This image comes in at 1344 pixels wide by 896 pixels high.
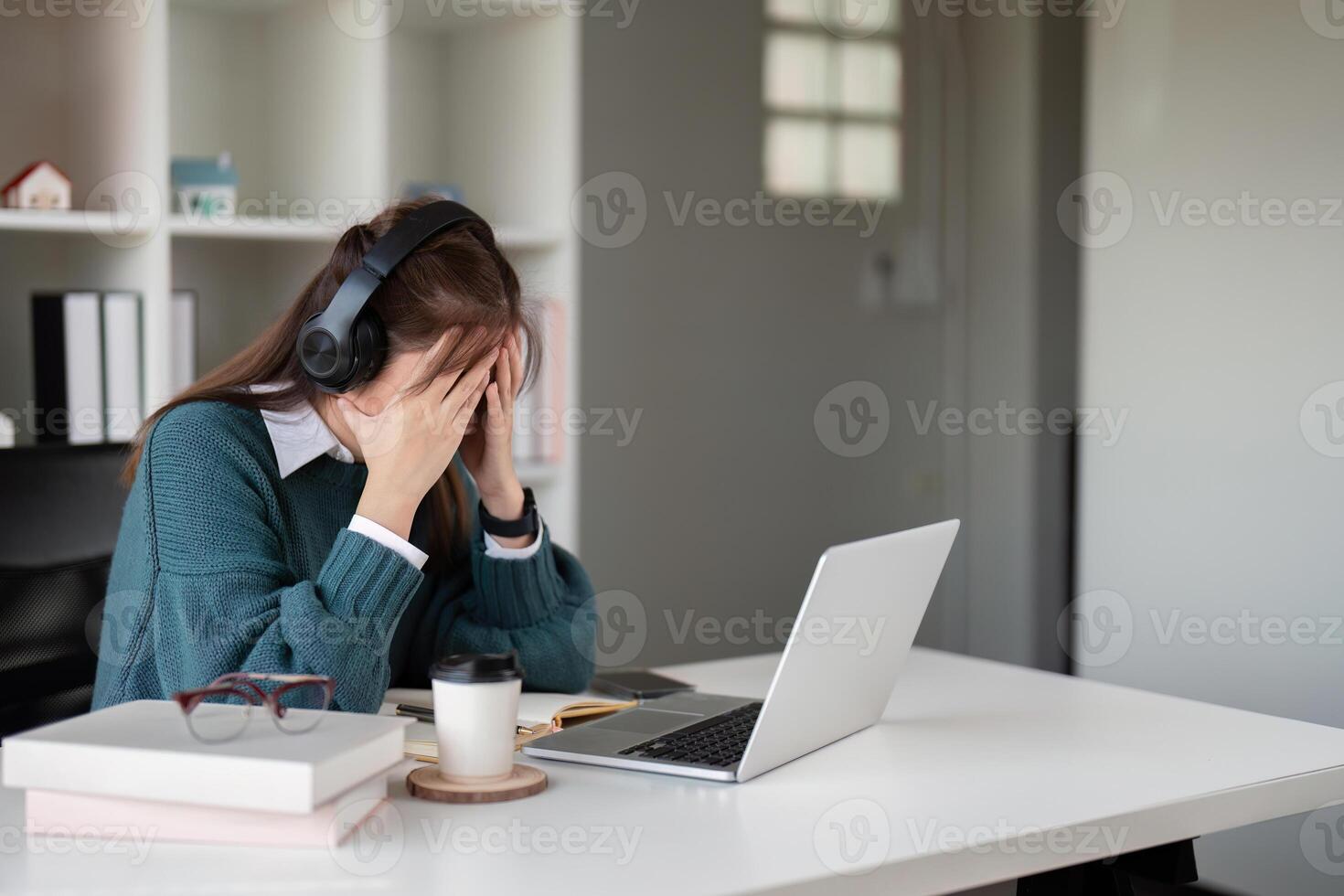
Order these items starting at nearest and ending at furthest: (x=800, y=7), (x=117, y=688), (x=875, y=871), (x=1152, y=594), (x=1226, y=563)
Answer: (x=875, y=871) < (x=117, y=688) < (x=1226, y=563) < (x=1152, y=594) < (x=800, y=7)

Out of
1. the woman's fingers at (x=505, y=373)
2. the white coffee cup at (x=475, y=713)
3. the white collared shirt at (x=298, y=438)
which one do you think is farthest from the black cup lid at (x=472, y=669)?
the woman's fingers at (x=505, y=373)

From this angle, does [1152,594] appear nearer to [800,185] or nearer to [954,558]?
[954,558]

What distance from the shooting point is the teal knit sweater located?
1209 millimetres

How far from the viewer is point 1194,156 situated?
99.6 inches

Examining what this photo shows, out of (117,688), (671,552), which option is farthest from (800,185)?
(117,688)

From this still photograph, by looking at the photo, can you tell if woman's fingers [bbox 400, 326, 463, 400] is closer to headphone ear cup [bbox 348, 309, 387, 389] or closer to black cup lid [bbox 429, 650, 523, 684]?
headphone ear cup [bbox 348, 309, 387, 389]

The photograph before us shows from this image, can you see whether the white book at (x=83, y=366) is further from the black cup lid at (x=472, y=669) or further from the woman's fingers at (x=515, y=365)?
the black cup lid at (x=472, y=669)

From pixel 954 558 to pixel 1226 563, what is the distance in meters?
0.76

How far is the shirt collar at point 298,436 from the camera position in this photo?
1.40m

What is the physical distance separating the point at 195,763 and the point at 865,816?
19.7 inches

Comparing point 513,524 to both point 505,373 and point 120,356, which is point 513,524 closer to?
point 505,373

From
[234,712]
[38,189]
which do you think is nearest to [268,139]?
[38,189]

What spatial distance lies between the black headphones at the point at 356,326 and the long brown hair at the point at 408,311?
0.8 inches

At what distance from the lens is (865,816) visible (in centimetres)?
104
